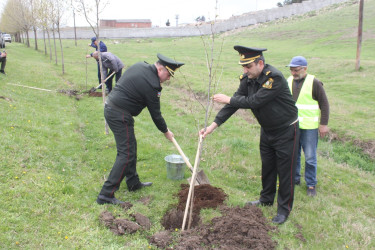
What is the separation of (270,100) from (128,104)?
2042 mm

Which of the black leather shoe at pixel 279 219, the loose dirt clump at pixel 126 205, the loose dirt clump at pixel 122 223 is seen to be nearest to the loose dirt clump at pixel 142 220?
the loose dirt clump at pixel 122 223

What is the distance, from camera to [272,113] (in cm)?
402

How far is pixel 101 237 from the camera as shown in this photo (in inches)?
141

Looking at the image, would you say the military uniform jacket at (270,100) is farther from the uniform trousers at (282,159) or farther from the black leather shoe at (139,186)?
the black leather shoe at (139,186)

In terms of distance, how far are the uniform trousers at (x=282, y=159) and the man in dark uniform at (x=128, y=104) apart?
5.49 ft

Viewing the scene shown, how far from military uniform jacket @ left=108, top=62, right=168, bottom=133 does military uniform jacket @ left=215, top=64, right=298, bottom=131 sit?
1.13 metres

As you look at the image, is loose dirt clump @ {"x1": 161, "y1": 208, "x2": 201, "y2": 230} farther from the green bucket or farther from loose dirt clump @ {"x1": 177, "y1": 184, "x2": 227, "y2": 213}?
the green bucket

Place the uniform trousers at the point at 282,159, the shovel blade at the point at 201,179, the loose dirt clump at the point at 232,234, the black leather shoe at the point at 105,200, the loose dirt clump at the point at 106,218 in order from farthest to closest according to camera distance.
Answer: the shovel blade at the point at 201,179 → the black leather shoe at the point at 105,200 → the uniform trousers at the point at 282,159 → the loose dirt clump at the point at 106,218 → the loose dirt clump at the point at 232,234

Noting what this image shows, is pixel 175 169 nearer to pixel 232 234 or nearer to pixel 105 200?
pixel 105 200

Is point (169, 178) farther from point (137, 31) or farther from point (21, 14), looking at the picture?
point (137, 31)

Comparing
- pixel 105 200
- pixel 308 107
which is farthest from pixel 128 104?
pixel 308 107

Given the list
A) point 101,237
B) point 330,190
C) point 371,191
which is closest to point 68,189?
point 101,237

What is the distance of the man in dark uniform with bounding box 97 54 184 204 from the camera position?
4.28 m

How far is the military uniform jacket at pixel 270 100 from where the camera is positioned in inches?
151
